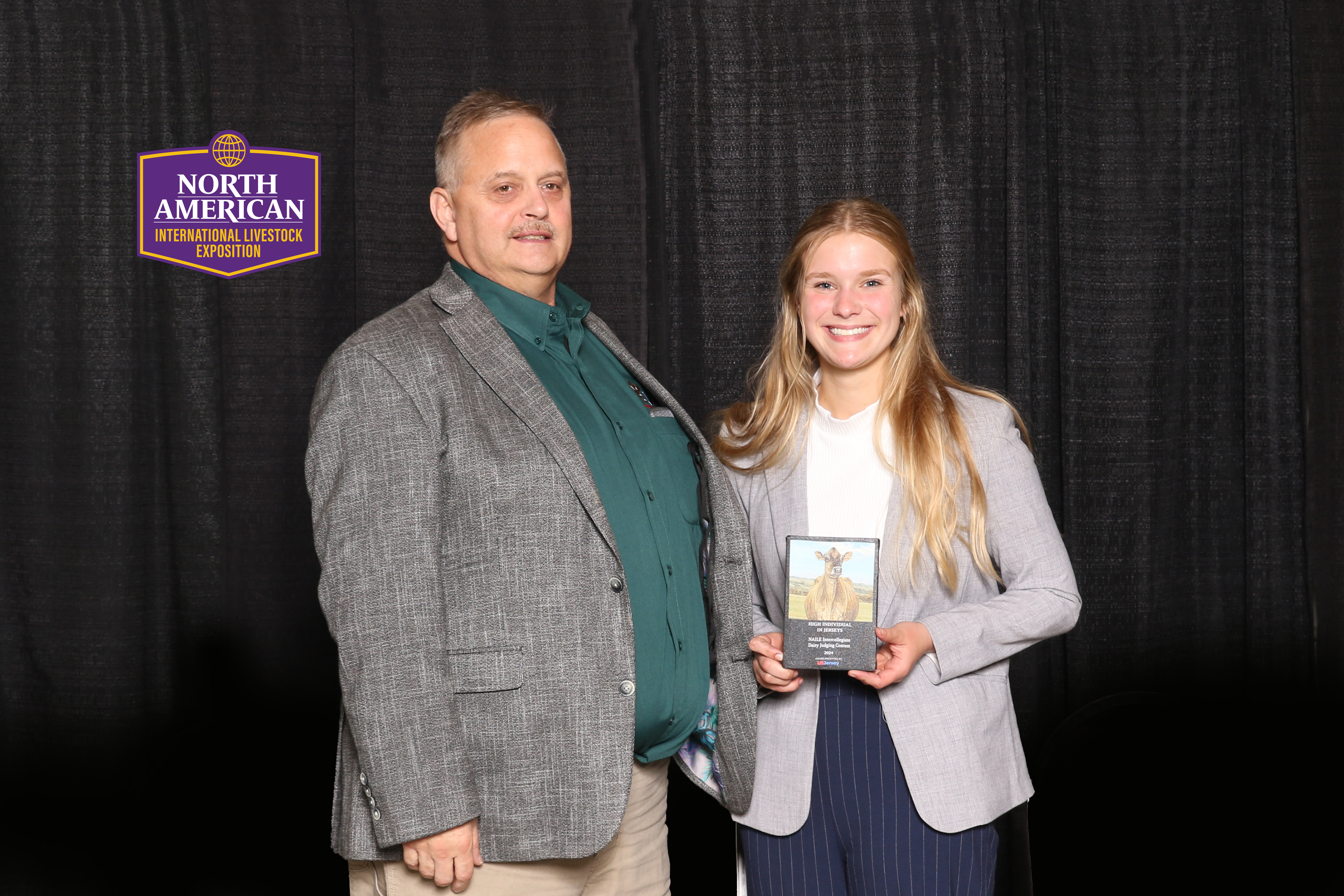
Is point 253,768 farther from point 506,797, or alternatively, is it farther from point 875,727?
point 875,727

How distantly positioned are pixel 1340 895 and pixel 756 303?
6.36 feet

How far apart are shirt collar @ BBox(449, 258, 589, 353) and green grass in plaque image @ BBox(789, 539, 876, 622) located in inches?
19.2

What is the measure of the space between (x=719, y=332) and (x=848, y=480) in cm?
95

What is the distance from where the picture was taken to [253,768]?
8.39 feet

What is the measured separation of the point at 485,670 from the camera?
4.77 ft

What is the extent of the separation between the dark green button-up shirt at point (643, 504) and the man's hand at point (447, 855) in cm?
28

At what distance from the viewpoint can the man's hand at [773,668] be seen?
165 centimetres

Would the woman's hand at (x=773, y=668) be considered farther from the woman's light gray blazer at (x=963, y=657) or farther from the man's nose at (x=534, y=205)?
the man's nose at (x=534, y=205)

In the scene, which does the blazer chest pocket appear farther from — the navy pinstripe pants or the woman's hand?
the navy pinstripe pants

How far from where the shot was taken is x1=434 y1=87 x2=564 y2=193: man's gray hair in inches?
65.8

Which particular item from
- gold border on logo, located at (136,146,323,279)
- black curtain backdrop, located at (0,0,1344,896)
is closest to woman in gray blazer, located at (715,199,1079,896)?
black curtain backdrop, located at (0,0,1344,896)

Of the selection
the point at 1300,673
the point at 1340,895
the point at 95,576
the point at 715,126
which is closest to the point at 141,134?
the point at 95,576

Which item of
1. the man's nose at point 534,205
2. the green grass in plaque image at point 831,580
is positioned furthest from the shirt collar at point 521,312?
the green grass in plaque image at point 831,580

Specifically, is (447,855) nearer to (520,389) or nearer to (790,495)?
(520,389)
